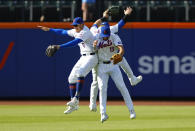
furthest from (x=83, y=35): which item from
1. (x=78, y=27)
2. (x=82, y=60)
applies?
(x=82, y=60)

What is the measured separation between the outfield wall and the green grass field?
197cm

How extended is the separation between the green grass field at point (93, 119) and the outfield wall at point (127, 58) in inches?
77.6

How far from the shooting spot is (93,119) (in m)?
10.9

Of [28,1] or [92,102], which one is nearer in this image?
[92,102]

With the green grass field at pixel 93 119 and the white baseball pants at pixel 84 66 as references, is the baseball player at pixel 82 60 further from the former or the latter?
the green grass field at pixel 93 119

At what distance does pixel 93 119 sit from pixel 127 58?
504 centimetres

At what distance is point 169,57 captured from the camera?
51.6ft

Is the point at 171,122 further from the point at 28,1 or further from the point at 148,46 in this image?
the point at 28,1

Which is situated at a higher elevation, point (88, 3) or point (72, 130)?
point (88, 3)

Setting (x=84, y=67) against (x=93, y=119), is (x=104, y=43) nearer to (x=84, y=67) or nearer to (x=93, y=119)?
(x=84, y=67)

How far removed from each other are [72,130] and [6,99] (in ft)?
25.1

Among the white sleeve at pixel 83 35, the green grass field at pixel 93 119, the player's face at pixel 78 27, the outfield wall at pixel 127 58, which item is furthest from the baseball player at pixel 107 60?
the outfield wall at pixel 127 58

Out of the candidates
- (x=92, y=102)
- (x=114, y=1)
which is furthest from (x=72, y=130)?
(x=114, y=1)

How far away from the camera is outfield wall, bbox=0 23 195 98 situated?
51.5ft
